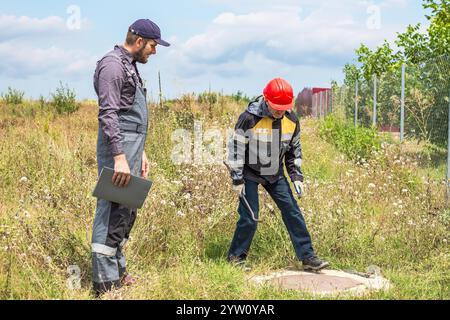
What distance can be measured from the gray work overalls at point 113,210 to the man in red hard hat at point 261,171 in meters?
1.20

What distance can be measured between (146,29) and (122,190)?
1.18 meters

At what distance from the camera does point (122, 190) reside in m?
4.35

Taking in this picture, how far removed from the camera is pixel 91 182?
277 inches

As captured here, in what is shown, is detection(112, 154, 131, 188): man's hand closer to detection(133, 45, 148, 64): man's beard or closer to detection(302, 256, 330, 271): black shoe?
detection(133, 45, 148, 64): man's beard

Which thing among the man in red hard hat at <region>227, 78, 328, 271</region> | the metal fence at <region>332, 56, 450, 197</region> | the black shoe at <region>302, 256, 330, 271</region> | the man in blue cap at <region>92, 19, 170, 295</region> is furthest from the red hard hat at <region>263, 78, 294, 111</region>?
the metal fence at <region>332, 56, 450, 197</region>

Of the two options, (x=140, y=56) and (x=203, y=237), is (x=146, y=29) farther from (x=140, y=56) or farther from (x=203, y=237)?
(x=203, y=237)

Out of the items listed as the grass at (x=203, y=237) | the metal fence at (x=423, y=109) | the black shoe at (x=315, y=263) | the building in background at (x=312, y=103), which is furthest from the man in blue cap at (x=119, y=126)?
the building in background at (x=312, y=103)

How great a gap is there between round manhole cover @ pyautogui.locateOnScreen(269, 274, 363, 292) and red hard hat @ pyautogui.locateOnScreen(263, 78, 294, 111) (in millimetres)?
1439

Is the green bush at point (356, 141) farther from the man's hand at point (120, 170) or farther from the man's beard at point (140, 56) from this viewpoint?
the man's hand at point (120, 170)

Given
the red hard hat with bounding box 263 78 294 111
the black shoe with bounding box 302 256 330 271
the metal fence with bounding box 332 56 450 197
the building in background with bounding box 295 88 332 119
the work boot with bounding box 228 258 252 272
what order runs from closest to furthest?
the red hard hat with bounding box 263 78 294 111, the work boot with bounding box 228 258 252 272, the black shoe with bounding box 302 256 330 271, the metal fence with bounding box 332 56 450 197, the building in background with bounding box 295 88 332 119

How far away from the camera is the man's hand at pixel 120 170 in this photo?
4.27 meters

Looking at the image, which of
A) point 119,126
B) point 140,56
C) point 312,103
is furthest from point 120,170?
point 312,103

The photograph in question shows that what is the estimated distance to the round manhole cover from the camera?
511cm

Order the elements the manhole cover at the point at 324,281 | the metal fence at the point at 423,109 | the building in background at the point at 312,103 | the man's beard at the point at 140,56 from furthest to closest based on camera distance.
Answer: the building in background at the point at 312,103, the metal fence at the point at 423,109, the manhole cover at the point at 324,281, the man's beard at the point at 140,56
